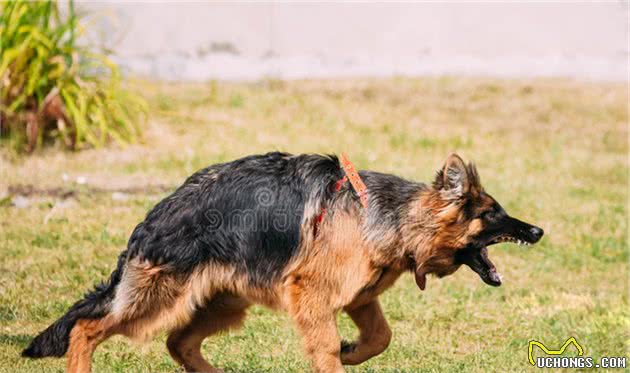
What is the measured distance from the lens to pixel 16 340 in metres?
7.32

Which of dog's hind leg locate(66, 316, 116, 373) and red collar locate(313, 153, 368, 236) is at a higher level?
red collar locate(313, 153, 368, 236)

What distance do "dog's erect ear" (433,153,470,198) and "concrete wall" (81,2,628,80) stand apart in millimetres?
10893

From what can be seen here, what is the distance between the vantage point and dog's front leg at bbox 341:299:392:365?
21.7ft

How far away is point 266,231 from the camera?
6.35 meters

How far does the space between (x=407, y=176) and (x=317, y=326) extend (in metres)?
6.64

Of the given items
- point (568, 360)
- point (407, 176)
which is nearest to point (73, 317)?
point (568, 360)

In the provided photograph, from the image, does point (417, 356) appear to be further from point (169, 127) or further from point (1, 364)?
point (169, 127)

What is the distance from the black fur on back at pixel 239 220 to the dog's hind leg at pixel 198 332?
1.88 feet

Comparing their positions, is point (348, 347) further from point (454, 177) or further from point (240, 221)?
point (454, 177)

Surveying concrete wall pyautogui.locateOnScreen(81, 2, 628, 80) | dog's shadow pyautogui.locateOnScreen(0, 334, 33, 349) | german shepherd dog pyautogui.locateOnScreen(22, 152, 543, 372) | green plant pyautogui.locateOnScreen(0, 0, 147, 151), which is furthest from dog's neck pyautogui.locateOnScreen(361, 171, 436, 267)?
concrete wall pyautogui.locateOnScreen(81, 2, 628, 80)

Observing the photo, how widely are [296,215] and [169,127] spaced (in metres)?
7.98

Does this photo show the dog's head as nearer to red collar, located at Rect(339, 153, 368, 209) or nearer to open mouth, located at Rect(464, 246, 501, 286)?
open mouth, located at Rect(464, 246, 501, 286)

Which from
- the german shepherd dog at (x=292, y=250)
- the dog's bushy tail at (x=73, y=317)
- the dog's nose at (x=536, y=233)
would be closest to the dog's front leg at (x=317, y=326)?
the german shepherd dog at (x=292, y=250)

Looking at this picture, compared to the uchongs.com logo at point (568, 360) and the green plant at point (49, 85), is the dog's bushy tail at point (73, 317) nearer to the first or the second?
the uchongs.com logo at point (568, 360)
